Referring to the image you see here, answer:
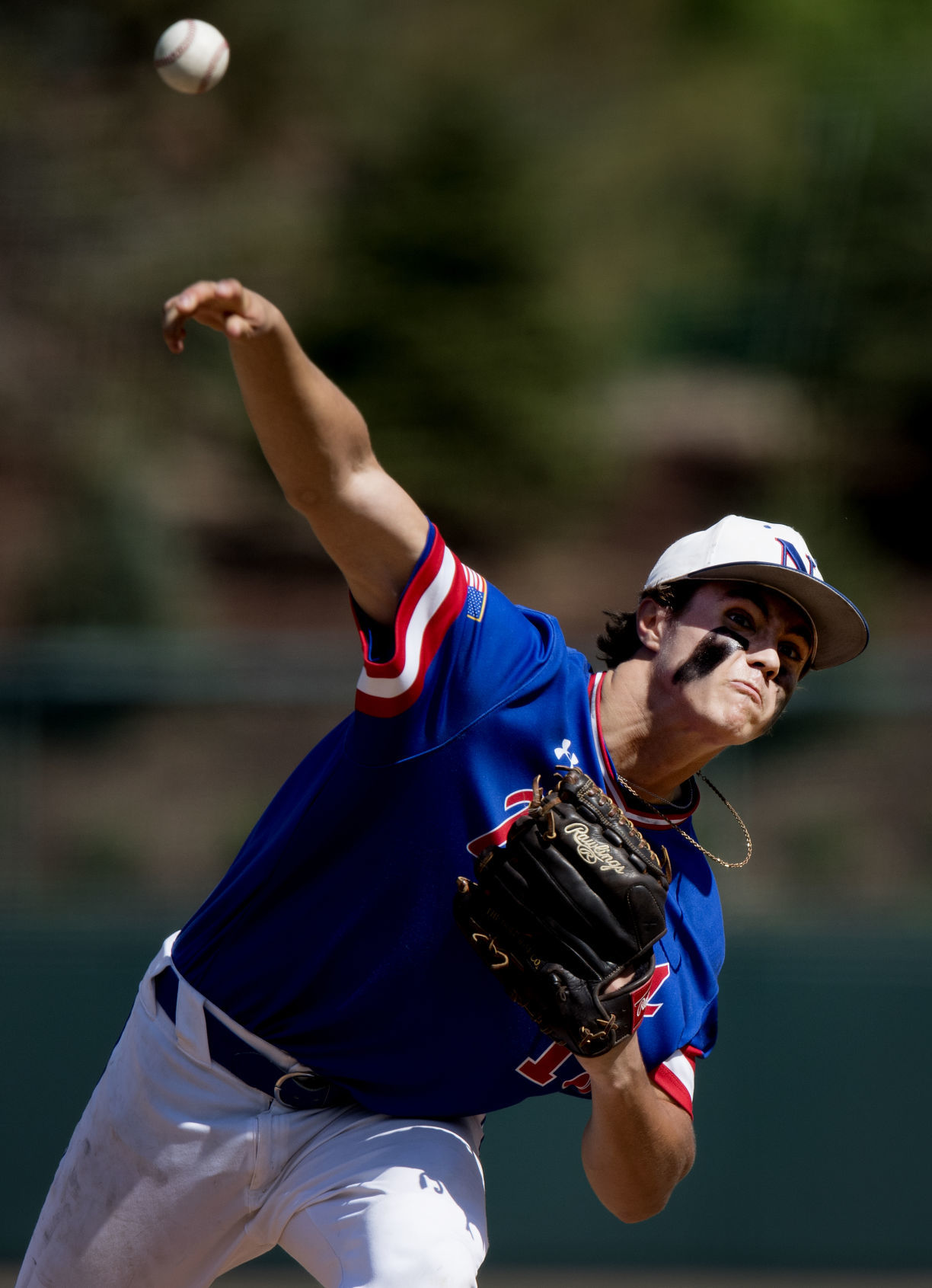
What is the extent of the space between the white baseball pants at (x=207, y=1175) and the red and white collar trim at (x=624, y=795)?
696mm

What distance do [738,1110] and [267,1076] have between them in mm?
2635

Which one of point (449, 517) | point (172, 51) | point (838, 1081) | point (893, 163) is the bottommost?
point (838, 1081)

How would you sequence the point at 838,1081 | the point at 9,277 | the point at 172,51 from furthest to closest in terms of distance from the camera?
the point at 9,277
the point at 838,1081
the point at 172,51

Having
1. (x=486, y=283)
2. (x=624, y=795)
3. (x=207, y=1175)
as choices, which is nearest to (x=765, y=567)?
(x=624, y=795)

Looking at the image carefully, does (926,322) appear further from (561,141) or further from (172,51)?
(172,51)

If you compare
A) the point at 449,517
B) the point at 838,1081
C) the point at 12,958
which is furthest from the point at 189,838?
the point at 449,517

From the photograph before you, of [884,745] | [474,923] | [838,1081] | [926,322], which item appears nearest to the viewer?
[474,923]

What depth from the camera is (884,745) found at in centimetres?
538

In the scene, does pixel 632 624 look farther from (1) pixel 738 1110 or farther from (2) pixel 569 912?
(1) pixel 738 1110

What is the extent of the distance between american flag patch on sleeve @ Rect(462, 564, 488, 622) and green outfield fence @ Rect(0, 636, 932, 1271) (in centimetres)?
286

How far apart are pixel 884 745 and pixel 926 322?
8641mm

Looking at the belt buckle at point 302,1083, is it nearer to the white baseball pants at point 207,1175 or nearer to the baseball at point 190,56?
the white baseball pants at point 207,1175

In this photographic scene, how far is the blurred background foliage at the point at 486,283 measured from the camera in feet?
38.4

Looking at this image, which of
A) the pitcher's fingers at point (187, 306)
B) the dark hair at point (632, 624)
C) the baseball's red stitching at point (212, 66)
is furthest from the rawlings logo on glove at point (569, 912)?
the baseball's red stitching at point (212, 66)
